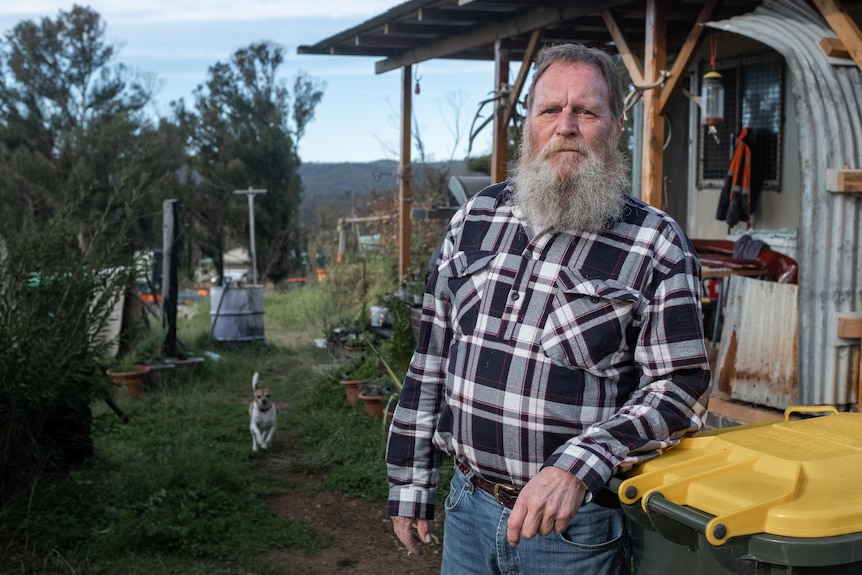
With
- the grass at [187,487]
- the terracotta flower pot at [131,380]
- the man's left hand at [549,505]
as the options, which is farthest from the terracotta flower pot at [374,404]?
the man's left hand at [549,505]

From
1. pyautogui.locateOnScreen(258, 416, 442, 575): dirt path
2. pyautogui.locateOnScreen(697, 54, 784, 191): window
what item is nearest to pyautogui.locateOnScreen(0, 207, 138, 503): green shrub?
pyautogui.locateOnScreen(258, 416, 442, 575): dirt path

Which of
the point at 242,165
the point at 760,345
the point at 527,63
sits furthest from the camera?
the point at 242,165

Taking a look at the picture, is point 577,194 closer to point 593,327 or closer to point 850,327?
point 593,327

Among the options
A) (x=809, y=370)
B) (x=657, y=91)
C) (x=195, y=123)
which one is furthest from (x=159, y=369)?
(x=195, y=123)

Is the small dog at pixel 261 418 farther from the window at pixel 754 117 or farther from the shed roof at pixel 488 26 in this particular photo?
the window at pixel 754 117

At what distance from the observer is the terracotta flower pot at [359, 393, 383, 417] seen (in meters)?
7.64

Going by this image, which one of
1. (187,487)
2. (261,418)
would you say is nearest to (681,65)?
(261,418)

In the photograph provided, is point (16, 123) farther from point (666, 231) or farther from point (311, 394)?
point (666, 231)

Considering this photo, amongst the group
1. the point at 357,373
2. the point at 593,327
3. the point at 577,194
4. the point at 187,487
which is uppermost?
the point at 577,194

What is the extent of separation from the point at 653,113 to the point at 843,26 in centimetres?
150

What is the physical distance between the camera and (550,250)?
7.18ft

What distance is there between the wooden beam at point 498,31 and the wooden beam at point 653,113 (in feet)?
1.20

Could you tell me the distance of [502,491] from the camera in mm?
2184

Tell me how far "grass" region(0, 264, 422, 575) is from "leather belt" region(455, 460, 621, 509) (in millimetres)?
2732
